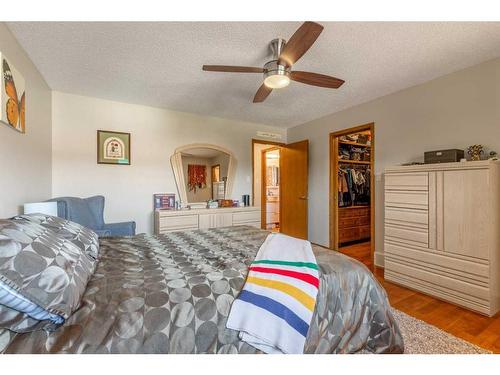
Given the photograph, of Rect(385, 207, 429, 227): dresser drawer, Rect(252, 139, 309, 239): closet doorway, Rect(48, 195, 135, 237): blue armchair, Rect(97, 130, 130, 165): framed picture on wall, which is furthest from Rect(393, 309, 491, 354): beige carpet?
Rect(97, 130, 130, 165): framed picture on wall

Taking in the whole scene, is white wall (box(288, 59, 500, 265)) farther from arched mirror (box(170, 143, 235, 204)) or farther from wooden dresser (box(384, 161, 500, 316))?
arched mirror (box(170, 143, 235, 204))

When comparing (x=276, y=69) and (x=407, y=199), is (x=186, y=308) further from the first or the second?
(x=407, y=199)

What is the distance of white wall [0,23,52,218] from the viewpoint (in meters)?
1.75

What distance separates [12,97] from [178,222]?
2.16 meters

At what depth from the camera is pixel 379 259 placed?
10.3 feet

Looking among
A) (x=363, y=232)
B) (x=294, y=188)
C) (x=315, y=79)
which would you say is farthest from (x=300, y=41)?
(x=363, y=232)

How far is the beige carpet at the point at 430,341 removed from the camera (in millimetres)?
1523

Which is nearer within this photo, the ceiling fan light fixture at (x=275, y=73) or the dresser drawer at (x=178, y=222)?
the ceiling fan light fixture at (x=275, y=73)

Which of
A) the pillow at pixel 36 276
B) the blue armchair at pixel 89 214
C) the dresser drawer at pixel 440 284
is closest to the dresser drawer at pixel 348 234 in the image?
the dresser drawer at pixel 440 284

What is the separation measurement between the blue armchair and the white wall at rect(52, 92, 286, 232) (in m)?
0.60

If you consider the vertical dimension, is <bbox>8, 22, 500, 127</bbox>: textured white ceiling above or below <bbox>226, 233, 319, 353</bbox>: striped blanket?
above

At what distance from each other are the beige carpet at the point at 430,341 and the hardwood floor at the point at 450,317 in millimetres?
105

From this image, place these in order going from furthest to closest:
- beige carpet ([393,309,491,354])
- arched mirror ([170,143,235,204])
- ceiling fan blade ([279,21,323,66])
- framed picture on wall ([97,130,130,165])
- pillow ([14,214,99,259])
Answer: arched mirror ([170,143,235,204]) < framed picture on wall ([97,130,130,165]) < beige carpet ([393,309,491,354]) < ceiling fan blade ([279,21,323,66]) < pillow ([14,214,99,259])

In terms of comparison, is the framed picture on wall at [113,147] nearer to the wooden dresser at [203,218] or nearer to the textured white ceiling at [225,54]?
the textured white ceiling at [225,54]
